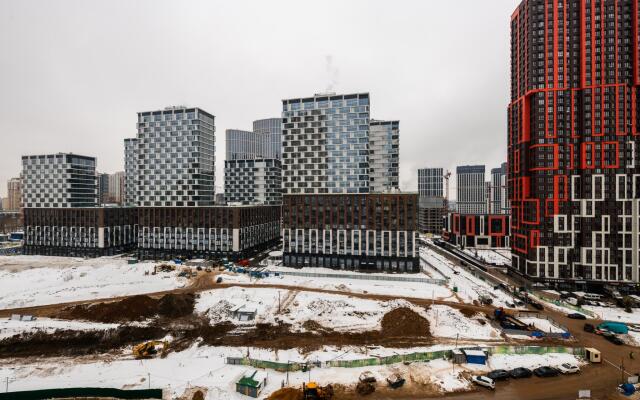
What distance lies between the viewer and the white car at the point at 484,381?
39.8 metres

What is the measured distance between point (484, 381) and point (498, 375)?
3301 millimetres

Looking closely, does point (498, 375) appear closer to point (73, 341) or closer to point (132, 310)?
point (132, 310)

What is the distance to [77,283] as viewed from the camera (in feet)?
282

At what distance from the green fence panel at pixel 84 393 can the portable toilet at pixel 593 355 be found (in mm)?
63025

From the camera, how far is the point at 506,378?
139ft

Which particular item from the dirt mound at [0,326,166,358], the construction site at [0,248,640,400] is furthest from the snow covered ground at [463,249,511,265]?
the dirt mound at [0,326,166,358]

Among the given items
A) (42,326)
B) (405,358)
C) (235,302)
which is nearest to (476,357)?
(405,358)

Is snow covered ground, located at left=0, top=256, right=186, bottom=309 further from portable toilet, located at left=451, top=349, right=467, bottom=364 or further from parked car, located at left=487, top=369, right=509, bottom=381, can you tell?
parked car, located at left=487, top=369, right=509, bottom=381

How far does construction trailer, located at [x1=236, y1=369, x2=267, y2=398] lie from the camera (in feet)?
127

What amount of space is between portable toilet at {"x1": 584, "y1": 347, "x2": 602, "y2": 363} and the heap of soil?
74063 mm

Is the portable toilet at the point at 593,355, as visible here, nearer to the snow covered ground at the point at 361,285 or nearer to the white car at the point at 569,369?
the white car at the point at 569,369

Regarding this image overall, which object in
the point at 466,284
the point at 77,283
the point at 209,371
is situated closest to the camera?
the point at 209,371

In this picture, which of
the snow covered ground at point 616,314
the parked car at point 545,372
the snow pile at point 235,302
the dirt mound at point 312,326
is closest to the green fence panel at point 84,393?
the snow pile at point 235,302

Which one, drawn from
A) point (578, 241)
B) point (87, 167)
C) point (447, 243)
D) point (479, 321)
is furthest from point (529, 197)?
point (87, 167)
